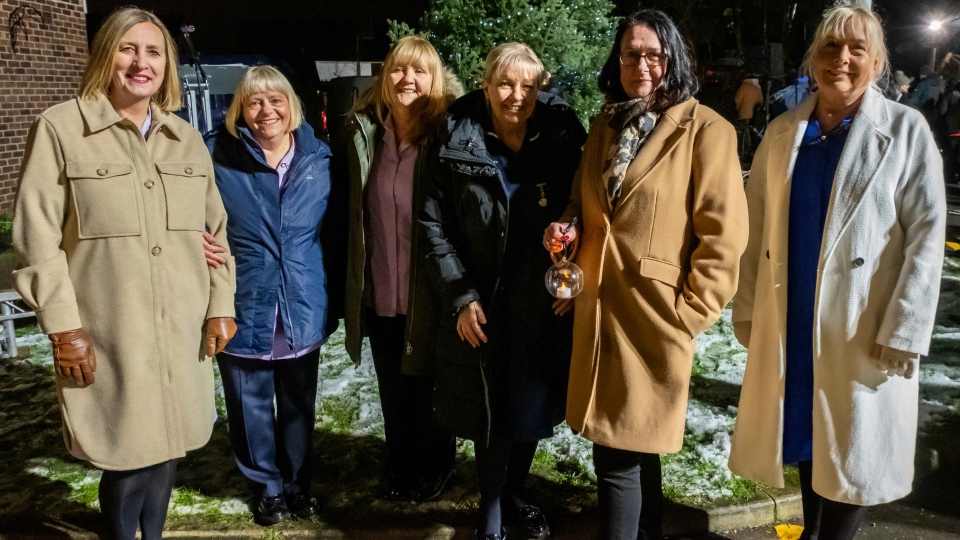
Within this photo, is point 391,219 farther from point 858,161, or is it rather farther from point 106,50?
point 858,161

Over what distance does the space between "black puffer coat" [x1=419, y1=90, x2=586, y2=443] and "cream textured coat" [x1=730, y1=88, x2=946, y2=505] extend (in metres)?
0.74

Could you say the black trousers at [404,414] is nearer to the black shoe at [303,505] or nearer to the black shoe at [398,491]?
the black shoe at [398,491]

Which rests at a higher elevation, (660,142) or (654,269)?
(660,142)

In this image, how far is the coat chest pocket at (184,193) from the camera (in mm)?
2443

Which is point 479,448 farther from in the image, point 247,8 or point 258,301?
point 247,8

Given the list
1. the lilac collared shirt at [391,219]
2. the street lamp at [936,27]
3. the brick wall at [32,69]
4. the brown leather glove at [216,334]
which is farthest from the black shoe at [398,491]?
the street lamp at [936,27]

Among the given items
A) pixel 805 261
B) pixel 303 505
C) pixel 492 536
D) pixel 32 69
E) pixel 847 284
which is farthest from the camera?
pixel 32 69

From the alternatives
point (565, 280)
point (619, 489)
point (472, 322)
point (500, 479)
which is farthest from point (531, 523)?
point (565, 280)

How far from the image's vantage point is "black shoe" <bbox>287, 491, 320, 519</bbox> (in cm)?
319

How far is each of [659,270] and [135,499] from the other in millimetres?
2047

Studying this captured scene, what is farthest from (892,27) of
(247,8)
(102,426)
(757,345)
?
(102,426)

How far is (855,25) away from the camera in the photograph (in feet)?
7.63

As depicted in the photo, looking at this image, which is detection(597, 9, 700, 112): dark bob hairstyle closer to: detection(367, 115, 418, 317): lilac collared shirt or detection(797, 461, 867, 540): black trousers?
detection(367, 115, 418, 317): lilac collared shirt

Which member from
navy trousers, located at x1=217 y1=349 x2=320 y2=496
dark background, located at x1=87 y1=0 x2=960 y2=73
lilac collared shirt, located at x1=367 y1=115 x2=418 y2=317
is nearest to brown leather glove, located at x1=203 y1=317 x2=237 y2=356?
navy trousers, located at x1=217 y1=349 x2=320 y2=496
